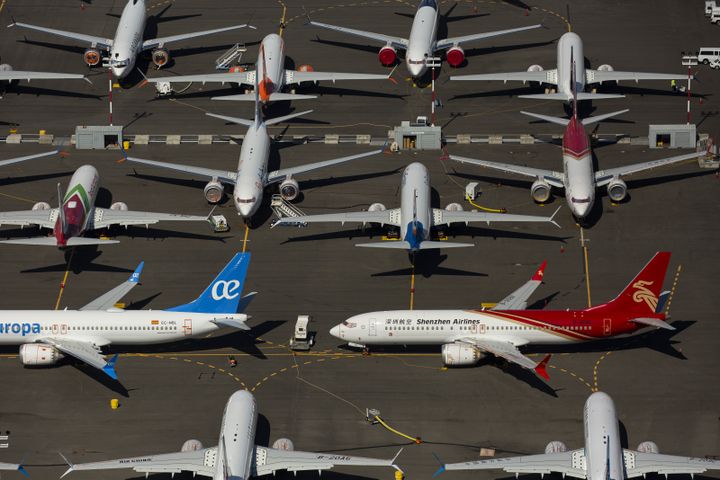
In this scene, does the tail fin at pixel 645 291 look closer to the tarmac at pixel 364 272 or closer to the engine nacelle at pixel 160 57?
the tarmac at pixel 364 272

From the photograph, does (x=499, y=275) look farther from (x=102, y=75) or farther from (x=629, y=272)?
(x=102, y=75)

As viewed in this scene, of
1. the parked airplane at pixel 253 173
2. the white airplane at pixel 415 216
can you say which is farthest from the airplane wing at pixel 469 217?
the parked airplane at pixel 253 173

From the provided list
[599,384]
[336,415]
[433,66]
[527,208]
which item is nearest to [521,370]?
[599,384]

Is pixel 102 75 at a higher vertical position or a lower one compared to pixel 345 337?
higher

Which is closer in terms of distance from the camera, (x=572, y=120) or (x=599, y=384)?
(x=599, y=384)

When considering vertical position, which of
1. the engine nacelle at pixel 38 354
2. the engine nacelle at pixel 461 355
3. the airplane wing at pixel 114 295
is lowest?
the engine nacelle at pixel 38 354

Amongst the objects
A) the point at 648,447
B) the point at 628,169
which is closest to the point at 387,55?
the point at 628,169
